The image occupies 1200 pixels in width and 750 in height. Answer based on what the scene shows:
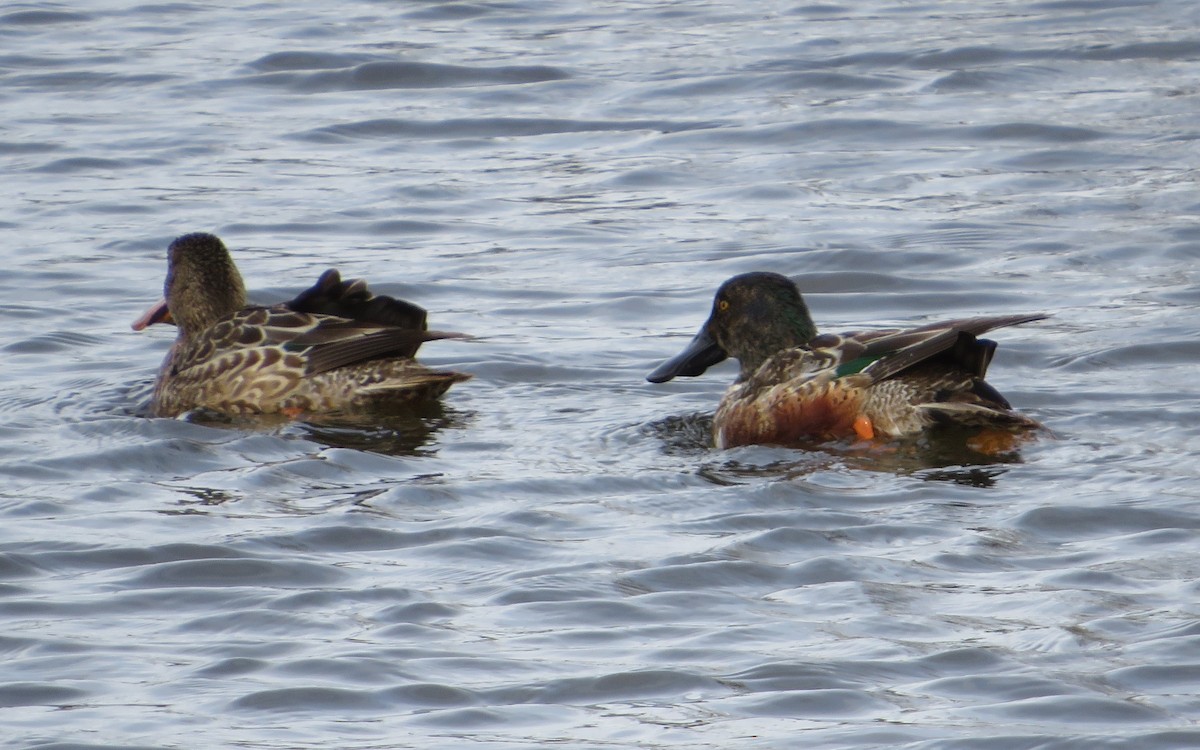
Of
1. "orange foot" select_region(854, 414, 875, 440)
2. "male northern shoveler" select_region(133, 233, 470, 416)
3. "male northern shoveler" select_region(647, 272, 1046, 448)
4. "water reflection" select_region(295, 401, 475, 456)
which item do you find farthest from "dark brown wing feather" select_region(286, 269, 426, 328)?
"orange foot" select_region(854, 414, 875, 440)

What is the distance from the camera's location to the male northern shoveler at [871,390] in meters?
8.81

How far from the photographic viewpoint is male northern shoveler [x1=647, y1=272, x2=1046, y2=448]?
28.9 ft

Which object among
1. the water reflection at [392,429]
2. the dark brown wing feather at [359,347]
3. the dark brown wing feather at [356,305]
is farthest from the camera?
the dark brown wing feather at [356,305]

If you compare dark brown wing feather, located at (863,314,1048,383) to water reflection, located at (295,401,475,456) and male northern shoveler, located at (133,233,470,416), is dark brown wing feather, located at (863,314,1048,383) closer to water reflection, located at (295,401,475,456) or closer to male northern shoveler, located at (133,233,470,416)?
water reflection, located at (295,401,475,456)

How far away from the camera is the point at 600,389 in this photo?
403 inches

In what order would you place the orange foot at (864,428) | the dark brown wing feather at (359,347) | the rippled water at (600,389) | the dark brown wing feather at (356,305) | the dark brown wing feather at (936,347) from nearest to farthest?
the rippled water at (600,389)
the dark brown wing feather at (936,347)
the orange foot at (864,428)
the dark brown wing feather at (359,347)
the dark brown wing feather at (356,305)

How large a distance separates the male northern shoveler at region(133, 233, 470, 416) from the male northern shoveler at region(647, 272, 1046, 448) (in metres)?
1.47

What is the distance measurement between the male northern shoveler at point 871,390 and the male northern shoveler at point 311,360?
1469mm

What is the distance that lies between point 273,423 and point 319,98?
8217 millimetres

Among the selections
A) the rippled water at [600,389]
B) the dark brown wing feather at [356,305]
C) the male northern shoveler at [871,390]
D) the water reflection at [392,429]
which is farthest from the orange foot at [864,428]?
the dark brown wing feather at [356,305]

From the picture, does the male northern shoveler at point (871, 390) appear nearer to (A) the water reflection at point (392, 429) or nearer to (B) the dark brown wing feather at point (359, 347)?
(A) the water reflection at point (392, 429)

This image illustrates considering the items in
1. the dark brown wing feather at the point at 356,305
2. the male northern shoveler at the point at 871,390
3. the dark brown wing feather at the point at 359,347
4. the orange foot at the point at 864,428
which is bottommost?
the orange foot at the point at 864,428

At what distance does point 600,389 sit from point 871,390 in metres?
1.67

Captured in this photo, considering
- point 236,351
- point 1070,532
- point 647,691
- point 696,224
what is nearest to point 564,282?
Result: point 696,224
